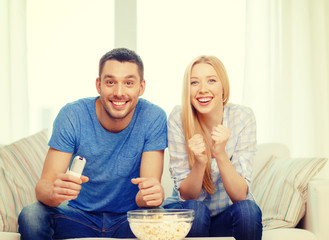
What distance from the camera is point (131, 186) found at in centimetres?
189

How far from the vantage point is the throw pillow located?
6.31 ft

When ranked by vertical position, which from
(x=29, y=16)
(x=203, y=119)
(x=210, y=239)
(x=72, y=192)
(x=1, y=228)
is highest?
(x=29, y=16)

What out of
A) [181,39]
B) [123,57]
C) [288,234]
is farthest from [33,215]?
[181,39]

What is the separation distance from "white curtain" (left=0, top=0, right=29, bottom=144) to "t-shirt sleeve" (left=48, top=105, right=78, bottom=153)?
4.36 ft

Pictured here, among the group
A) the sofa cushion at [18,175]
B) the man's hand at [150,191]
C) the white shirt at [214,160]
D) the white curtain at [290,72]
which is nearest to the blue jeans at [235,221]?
the white shirt at [214,160]

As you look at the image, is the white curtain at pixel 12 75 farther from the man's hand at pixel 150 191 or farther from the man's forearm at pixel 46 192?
the man's hand at pixel 150 191

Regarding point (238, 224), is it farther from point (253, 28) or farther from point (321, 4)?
point (321, 4)

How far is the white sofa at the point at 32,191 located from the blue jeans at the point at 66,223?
0.13m

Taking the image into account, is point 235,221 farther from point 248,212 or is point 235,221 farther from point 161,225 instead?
point 161,225

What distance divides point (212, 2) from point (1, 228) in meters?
2.28

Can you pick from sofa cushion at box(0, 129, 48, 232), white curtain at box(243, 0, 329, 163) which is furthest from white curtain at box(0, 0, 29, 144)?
white curtain at box(243, 0, 329, 163)

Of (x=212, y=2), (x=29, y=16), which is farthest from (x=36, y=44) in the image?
(x=212, y=2)

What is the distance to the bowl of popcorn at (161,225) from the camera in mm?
1215

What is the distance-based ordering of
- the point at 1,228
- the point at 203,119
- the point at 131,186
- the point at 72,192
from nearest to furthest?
the point at 72,192, the point at 1,228, the point at 131,186, the point at 203,119
